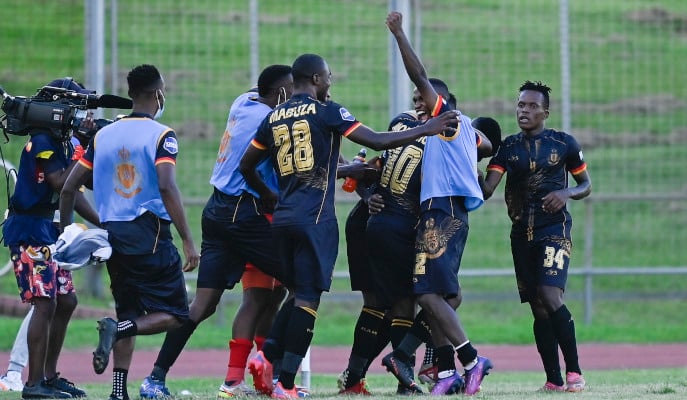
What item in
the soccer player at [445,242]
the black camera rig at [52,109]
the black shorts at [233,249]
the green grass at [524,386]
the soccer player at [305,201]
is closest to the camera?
the soccer player at [305,201]

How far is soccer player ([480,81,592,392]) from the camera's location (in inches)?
392

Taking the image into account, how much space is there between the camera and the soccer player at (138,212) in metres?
8.76

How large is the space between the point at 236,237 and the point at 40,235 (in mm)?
1510

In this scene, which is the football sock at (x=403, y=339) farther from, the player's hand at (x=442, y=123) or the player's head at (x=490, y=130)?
the player's hand at (x=442, y=123)

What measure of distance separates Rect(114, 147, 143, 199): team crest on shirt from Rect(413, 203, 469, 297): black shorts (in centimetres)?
210

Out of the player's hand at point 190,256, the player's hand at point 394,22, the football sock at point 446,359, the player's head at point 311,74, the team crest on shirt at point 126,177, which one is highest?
the player's hand at point 394,22

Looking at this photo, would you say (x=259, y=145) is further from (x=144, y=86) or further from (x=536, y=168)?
(x=536, y=168)

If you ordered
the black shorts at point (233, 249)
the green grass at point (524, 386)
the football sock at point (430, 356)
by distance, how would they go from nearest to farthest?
the green grass at point (524, 386), the black shorts at point (233, 249), the football sock at point (430, 356)

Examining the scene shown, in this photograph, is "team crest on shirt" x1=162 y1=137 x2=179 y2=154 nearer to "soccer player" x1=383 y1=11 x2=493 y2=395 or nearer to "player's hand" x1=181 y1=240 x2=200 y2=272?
"player's hand" x1=181 y1=240 x2=200 y2=272

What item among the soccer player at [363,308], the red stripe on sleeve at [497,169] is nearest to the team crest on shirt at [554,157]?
the red stripe on sleeve at [497,169]

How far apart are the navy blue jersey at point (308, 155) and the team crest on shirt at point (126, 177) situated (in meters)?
0.99

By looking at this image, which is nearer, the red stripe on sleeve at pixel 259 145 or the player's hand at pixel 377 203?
the red stripe on sleeve at pixel 259 145

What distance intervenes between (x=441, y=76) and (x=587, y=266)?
10.8 ft

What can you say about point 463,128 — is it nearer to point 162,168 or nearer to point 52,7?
point 162,168
